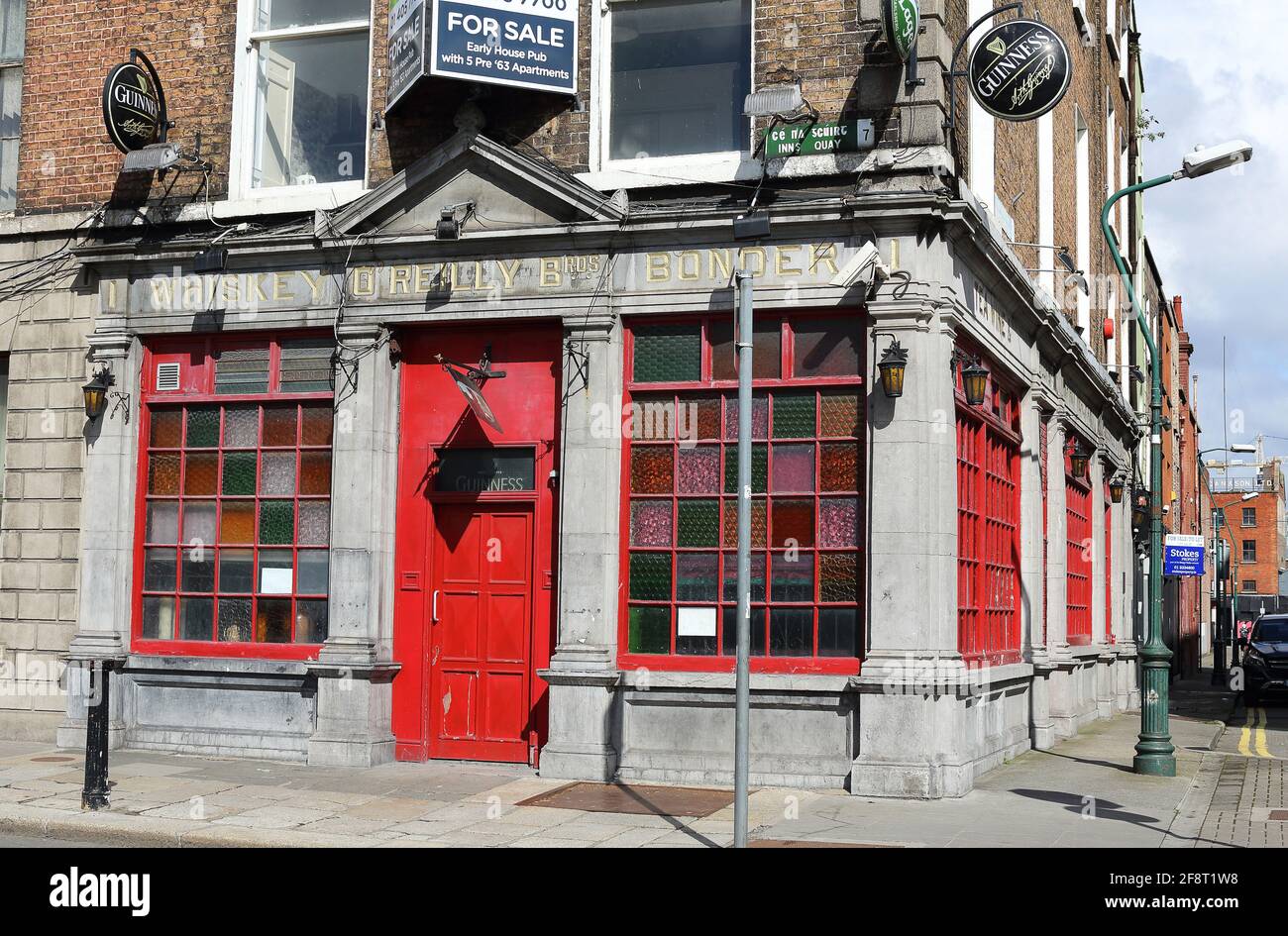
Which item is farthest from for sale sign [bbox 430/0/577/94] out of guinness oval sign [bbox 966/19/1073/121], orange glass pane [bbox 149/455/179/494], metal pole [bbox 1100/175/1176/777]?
metal pole [bbox 1100/175/1176/777]

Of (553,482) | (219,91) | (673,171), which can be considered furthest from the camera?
(219,91)

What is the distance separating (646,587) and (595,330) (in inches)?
98.0

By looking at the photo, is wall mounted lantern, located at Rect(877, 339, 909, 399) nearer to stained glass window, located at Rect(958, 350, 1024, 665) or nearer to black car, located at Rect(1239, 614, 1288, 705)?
stained glass window, located at Rect(958, 350, 1024, 665)

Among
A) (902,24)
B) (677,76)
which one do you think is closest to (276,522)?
(677,76)

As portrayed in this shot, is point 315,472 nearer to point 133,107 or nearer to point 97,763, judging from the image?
point 97,763

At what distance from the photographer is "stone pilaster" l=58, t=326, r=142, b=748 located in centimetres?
1474

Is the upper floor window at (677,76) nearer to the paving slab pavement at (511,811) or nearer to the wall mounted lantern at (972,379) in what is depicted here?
the wall mounted lantern at (972,379)

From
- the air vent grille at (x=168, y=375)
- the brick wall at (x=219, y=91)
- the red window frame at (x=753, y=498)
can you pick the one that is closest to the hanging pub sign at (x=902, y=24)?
the brick wall at (x=219, y=91)

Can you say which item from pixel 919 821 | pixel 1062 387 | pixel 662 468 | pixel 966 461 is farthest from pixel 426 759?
pixel 1062 387

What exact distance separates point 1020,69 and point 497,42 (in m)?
5.02

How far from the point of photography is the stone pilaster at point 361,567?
13680mm

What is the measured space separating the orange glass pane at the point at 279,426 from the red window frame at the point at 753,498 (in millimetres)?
3634

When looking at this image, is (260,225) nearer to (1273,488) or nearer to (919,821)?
(919,821)

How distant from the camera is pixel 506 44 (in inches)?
542
